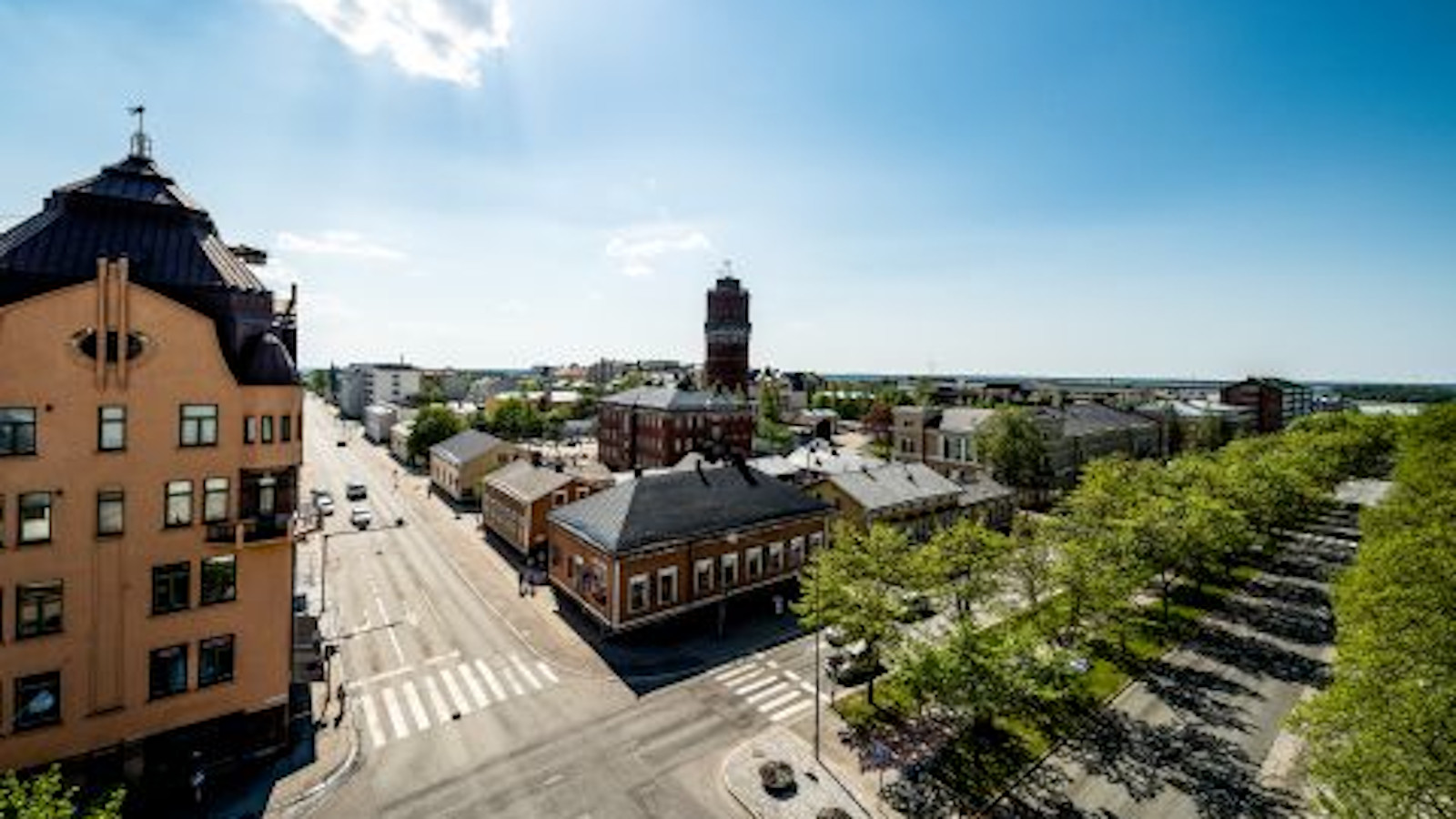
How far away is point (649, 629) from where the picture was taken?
4525cm

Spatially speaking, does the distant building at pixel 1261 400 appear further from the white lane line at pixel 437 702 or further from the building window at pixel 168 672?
the building window at pixel 168 672

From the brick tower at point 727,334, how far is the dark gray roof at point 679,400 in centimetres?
1533

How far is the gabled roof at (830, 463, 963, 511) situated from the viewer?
2442 inches

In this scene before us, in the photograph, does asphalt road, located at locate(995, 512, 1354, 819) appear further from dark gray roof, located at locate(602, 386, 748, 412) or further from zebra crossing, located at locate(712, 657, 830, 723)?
dark gray roof, located at locate(602, 386, 748, 412)

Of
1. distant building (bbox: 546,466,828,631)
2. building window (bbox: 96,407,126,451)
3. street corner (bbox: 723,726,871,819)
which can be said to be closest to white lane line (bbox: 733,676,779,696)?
street corner (bbox: 723,726,871,819)

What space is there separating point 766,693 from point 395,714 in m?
19.0

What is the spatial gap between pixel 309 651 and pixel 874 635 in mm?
28117

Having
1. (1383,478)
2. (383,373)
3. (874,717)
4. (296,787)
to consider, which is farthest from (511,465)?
(383,373)

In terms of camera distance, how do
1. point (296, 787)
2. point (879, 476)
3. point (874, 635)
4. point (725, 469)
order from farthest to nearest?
point (879, 476)
point (725, 469)
point (874, 635)
point (296, 787)

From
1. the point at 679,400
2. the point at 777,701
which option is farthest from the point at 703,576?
the point at 679,400

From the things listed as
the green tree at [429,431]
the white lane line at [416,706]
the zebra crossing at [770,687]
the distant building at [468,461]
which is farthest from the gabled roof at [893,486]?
the green tree at [429,431]

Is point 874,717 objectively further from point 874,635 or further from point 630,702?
point 630,702

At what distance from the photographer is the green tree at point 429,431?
342 ft

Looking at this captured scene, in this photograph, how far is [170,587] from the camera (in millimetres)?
29188
